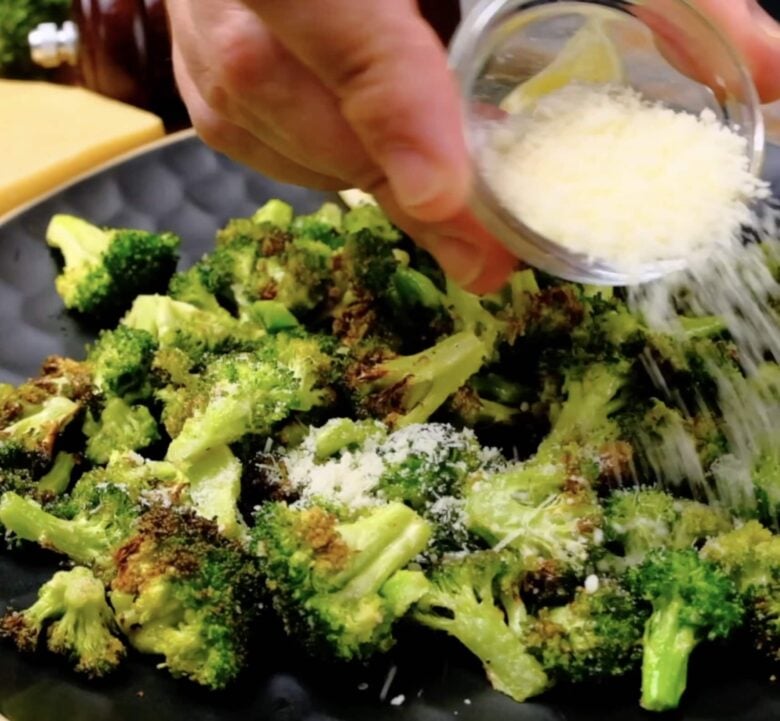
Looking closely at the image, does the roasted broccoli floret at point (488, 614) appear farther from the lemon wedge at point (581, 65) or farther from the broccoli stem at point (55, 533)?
the lemon wedge at point (581, 65)

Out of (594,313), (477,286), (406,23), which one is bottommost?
(594,313)

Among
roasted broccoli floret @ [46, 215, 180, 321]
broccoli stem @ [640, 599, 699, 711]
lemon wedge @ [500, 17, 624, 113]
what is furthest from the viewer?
roasted broccoli floret @ [46, 215, 180, 321]

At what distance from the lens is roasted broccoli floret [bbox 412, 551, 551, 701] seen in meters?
1.16

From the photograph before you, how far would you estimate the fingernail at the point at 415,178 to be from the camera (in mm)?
1005

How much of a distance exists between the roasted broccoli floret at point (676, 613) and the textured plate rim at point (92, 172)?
129cm

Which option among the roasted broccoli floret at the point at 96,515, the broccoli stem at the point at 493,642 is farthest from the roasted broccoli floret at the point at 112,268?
the broccoli stem at the point at 493,642

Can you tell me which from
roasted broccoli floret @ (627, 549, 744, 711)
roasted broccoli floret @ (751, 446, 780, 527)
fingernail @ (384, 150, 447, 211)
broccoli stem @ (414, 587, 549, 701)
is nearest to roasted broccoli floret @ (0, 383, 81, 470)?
broccoli stem @ (414, 587, 549, 701)

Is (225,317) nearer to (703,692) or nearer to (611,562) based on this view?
(611,562)

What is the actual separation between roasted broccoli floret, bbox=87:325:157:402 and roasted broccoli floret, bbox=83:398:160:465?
19mm

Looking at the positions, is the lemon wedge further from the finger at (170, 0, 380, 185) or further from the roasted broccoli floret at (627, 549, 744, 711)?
the roasted broccoli floret at (627, 549, 744, 711)

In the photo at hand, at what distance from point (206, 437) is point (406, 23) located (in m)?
0.61

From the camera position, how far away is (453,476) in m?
1.34

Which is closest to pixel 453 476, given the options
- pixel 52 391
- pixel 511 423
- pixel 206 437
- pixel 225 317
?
pixel 511 423

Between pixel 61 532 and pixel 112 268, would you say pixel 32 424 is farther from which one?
pixel 112 268
